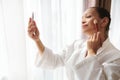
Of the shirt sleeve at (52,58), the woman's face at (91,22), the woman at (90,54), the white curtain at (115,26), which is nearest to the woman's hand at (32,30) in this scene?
the woman at (90,54)

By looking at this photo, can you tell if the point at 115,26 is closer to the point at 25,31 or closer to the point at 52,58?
the point at 52,58

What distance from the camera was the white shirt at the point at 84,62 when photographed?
106cm

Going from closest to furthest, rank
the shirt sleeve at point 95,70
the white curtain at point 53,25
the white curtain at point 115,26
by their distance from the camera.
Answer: the shirt sleeve at point 95,70 < the white curtain at point 53,25 < the white curtain at point 115,26

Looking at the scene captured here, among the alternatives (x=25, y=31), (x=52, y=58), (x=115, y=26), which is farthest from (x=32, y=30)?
(x=115, y=26)

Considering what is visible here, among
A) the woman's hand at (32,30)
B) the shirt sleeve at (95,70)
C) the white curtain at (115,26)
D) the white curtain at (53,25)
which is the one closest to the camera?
→ the shirt sleeve at (95,70)

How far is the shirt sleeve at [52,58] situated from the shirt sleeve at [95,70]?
220mm

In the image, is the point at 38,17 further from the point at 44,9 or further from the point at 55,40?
the point at 55,40

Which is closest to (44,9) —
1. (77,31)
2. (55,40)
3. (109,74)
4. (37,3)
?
(37,3)

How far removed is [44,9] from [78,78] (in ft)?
1.63

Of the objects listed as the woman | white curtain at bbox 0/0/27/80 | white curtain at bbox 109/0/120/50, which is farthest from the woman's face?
white curtain at bbox 109/0/120/50

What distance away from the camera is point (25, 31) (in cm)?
127

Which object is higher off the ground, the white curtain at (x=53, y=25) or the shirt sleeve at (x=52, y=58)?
the white curtain at (x=53, y=25)

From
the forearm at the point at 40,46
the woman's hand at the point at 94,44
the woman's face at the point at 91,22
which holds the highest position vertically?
the woman's face at the point at 91,22

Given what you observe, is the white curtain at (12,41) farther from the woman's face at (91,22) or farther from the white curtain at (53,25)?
the woman's face at (91,22)
